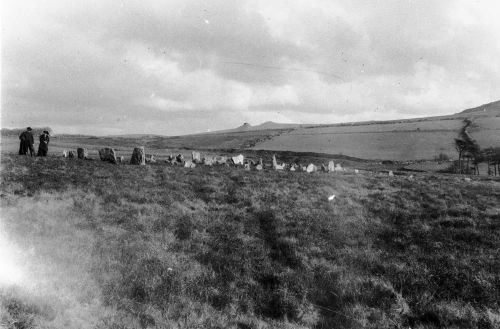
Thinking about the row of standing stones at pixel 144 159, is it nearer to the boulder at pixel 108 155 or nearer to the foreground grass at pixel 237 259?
the boulder at pixel 108 155

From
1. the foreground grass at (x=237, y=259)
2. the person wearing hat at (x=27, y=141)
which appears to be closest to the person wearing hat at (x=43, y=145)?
the person wearing hat at (x=27, y=141)

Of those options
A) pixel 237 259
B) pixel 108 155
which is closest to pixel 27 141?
pixel 108 155

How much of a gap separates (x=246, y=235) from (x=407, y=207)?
898 centimetres

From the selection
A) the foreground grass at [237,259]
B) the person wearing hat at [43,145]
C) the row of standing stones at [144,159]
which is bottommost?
the foreground grass at [237,259]

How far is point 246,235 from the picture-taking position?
1211 centimetres

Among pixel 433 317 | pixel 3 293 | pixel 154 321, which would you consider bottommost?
pixel 433 317

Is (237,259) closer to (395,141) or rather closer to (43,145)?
(43,145)

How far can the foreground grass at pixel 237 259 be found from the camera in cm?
743

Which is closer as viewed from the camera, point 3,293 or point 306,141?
point 3,293

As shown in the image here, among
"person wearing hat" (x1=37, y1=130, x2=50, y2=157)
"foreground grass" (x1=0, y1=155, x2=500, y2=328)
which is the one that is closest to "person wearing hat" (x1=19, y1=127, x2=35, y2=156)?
"person wearing hat" (x1=37, y1=130, x2=50, y2=157)

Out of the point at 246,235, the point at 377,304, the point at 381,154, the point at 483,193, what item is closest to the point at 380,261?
the point at 377,304

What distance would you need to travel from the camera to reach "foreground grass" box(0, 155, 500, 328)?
743 centimetres

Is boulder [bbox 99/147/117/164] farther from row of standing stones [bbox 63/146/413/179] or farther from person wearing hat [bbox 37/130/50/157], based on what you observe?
person wearing hat [bbox 37/130/50/157]

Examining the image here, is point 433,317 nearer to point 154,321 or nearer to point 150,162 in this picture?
point 154,321
